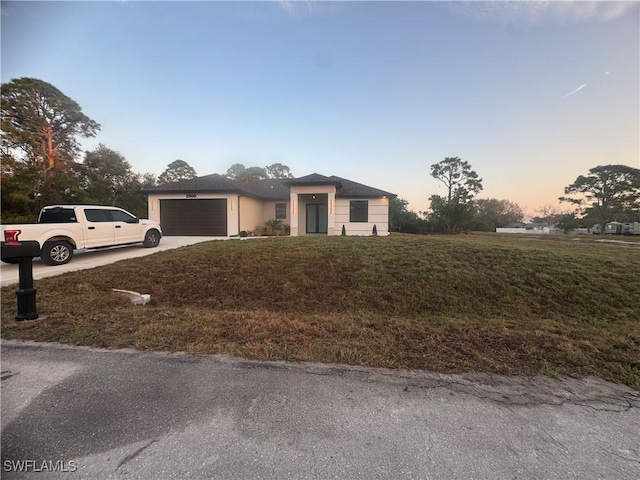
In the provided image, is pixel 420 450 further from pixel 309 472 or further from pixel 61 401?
pixel 61 401

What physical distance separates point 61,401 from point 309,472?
7.35 feet

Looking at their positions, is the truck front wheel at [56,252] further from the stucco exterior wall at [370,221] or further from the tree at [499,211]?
the tree at [499,211]

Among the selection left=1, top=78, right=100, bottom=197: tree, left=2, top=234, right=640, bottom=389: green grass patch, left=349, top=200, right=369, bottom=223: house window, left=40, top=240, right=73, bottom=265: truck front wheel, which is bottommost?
left=2, top=234, right=640, bottom=389: green grass patch

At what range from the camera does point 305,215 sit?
734 inches

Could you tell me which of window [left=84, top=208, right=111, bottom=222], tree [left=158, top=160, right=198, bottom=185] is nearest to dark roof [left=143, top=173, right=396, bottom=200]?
window [left=84, top=208, right=111, bottom=222]

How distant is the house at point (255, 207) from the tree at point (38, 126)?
12.9m

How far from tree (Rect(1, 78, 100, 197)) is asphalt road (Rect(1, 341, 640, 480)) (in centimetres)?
2684

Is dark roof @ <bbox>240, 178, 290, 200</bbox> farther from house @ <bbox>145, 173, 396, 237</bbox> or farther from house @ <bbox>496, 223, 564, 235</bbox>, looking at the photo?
house @ <bbox>496, 223, 564, 235</bbox>

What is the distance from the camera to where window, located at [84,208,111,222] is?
893 cm

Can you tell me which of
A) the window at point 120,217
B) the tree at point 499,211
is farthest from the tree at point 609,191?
the window at point 120,217

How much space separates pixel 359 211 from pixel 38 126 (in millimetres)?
26737

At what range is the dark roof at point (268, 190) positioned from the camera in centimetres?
1901

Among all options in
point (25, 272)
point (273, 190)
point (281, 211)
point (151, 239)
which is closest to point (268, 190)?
point (273, 190)

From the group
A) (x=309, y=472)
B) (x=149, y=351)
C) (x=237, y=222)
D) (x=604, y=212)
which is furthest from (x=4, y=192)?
(x=604, y=212)
